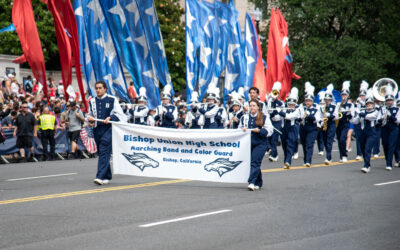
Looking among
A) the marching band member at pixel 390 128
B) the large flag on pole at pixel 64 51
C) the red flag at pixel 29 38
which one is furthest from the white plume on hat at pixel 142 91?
the marching band member at pixel 390 128

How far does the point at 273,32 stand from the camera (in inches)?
1091

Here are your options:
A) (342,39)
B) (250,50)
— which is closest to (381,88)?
(250,50)

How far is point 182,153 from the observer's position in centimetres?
1345

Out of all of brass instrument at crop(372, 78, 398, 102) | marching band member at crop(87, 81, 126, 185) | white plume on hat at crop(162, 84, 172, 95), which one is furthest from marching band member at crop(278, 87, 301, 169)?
marching band member at crop(87, 81, 126, 185)

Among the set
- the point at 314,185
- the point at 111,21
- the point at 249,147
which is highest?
the point at 111,21

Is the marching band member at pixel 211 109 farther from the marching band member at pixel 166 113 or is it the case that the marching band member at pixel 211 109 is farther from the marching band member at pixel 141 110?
the marching band member at pixel 141 110

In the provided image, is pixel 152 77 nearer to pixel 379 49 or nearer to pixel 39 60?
pixel 39 60

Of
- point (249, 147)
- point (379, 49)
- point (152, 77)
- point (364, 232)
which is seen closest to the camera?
point (364, 232)

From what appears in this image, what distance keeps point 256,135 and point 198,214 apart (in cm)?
366

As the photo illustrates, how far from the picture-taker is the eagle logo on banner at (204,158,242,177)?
13000 mm

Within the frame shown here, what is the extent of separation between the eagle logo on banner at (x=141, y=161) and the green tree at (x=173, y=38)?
29.8 m

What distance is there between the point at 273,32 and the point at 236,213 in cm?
1881

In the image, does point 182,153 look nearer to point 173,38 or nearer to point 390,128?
point 390,128

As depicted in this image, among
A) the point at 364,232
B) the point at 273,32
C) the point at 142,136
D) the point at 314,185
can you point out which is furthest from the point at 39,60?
the point at 273,32
